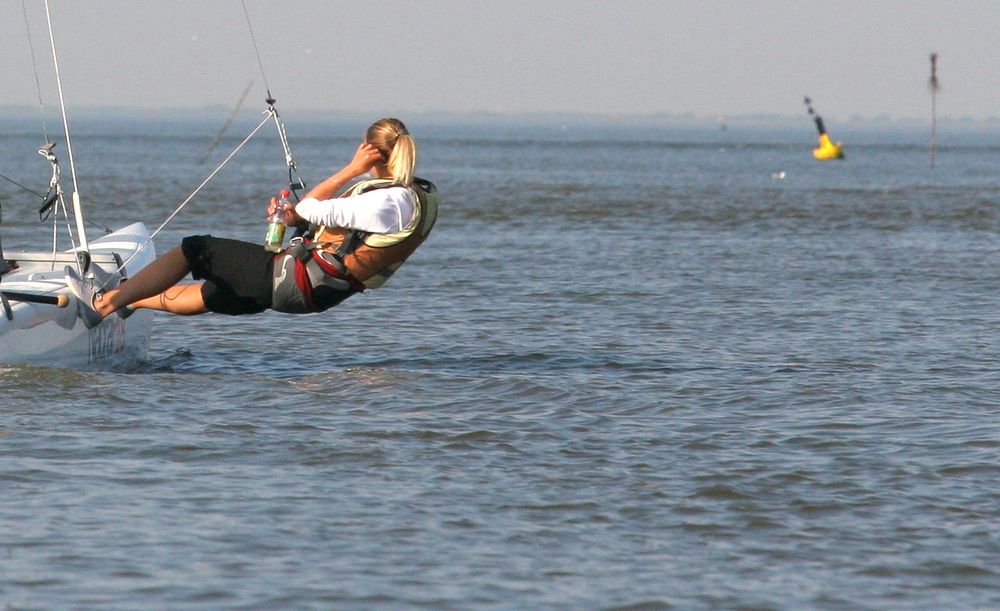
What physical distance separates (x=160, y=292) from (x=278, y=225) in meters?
0.96

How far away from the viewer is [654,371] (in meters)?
11.7

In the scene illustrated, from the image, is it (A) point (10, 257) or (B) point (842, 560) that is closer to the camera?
(B) point (842, 560)

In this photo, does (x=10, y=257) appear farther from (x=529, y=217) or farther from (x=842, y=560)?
(x=529, y=217)

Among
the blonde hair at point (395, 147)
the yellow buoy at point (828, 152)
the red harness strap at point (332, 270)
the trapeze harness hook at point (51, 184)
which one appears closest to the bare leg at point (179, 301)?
the red harness strap at point (332, 270)

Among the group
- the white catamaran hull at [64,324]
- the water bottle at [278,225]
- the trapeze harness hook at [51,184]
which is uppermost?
the trapeze harness hook at [51,184]

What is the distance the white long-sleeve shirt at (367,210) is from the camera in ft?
31.1

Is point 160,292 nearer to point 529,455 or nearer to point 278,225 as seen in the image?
point 278,225

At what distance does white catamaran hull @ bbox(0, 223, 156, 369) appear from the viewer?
32.2 ft

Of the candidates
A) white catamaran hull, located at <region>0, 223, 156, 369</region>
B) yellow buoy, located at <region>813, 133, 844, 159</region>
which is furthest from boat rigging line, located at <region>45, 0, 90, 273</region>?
yellow buoy, located at <region>813, 133, 844, 159</region>

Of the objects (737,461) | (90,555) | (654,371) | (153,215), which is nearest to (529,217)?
(153,215)

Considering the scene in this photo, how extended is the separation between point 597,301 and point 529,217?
15372 millimetres

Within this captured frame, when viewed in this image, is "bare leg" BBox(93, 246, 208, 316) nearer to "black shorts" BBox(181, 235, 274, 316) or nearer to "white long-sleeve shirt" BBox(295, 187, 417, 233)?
"black shorts" BBox(181, 235, 274, 316)

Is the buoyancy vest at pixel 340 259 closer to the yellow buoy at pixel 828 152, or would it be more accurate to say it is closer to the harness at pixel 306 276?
the harness at pixel 306 276

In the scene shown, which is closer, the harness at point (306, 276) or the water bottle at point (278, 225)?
the water bottle at point (278, 225)
